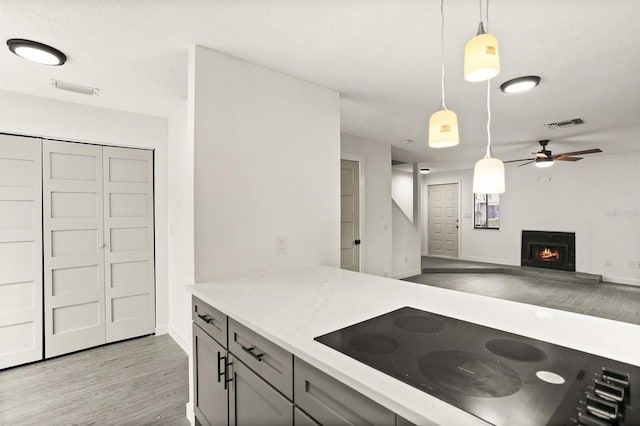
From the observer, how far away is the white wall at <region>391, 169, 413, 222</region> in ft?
27.4

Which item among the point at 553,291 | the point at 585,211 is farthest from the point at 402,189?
the point at 553,291

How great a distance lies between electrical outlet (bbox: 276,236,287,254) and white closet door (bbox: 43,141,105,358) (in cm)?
218

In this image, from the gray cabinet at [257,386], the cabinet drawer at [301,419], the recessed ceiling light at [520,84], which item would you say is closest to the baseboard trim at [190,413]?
the gray cabinet at [257,386]

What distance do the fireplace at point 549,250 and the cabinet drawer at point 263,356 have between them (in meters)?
7.60

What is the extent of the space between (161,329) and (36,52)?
2.82m

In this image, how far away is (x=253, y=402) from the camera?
1315 millimetres

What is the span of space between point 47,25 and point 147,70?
62 cm

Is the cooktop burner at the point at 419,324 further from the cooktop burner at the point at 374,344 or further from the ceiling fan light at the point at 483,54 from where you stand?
the ceiling fan light at the point at 483,54

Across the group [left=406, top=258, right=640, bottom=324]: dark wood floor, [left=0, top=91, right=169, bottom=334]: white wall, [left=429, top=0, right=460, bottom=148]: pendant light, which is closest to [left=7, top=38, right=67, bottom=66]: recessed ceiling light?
[left=0, top=91, right=169, bottom=334]: white wall

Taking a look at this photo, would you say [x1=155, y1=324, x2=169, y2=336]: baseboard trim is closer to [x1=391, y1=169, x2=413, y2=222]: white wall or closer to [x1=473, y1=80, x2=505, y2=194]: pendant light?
[x1=473, y1=80, x2=505, y2=194]: pendant light

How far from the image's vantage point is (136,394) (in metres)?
2.41

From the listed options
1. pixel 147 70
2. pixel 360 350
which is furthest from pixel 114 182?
pixel 360 350

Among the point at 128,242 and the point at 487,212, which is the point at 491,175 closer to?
the point at 128,242

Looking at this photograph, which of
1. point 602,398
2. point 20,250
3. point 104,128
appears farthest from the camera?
Result: point 104,128
